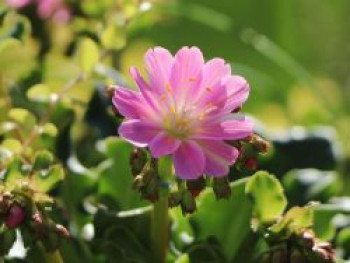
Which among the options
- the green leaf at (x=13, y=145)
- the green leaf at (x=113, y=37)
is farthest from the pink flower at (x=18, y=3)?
the green leaf at (x=13, y=145)

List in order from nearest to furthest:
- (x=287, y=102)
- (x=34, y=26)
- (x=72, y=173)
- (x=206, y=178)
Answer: (x=206, y=178) → (x=72, y=173) → (x=34, y=26) → (x=287, y=102)

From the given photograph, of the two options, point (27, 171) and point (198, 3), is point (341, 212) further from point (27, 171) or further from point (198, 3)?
point (198, 3)

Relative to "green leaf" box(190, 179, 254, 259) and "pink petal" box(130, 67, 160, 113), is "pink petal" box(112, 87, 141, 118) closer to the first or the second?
"pink petal" box(130, 67, 160, 113)

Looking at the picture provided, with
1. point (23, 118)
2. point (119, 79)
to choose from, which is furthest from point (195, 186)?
point (119, 79)

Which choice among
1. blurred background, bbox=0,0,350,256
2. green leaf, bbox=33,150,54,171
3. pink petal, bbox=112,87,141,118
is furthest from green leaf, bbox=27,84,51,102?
pink petal, bbox=112,87,141,118

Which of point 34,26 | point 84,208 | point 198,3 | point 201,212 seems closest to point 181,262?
point 201,212

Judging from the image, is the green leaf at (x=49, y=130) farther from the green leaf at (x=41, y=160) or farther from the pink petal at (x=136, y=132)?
the pink petal at (x=136, y=132)

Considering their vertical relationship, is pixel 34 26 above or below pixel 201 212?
above

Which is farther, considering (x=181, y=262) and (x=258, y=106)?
(x=258, y=106)
